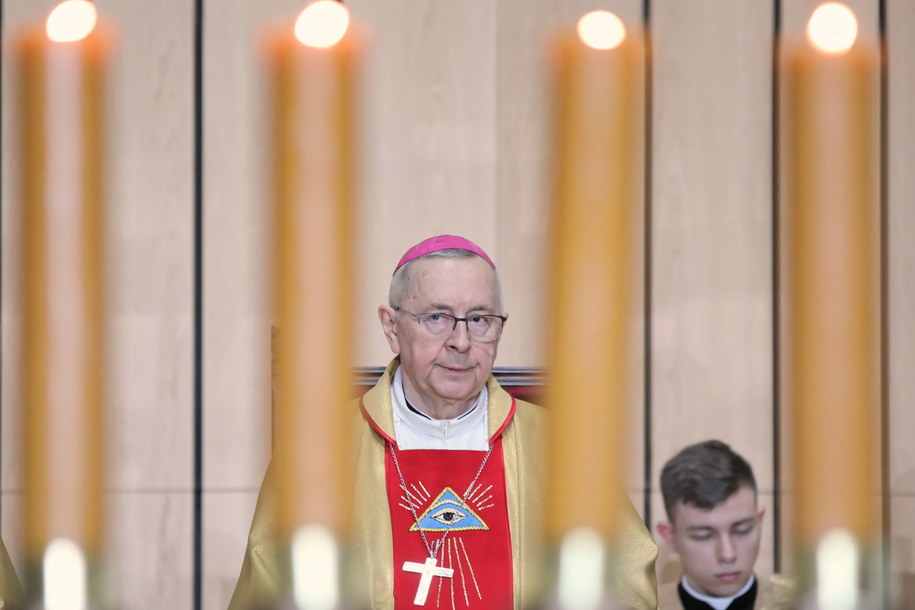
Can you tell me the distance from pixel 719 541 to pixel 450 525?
81 cm

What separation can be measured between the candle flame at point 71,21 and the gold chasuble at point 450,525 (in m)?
1.02

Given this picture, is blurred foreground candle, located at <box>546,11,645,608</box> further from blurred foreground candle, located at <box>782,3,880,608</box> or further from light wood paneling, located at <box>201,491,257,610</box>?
light wood paneling, located at <box>201,491,257,610</box>

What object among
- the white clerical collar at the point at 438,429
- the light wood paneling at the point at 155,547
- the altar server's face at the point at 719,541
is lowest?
the light wood paneling at the point at 155,547

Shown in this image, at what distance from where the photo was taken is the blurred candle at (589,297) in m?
1.91

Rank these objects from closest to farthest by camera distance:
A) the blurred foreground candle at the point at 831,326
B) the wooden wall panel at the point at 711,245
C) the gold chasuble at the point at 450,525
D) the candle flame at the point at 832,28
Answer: the blurred foreground candle at the point at 831,326 → the candle flame at the point at 832,28 → the gold chasuble at the point at 450,525 → the wooden wall panel at the point at 711,245

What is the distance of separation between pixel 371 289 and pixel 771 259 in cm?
136

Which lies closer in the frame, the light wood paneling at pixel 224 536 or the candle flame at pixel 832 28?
the candle flame at pixel 832 28

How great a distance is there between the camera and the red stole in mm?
2727

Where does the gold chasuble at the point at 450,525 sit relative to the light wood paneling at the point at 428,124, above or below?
below

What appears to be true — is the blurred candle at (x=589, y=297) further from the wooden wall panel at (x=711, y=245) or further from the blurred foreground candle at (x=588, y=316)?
the wooden wall panel at (x=711, y=245)

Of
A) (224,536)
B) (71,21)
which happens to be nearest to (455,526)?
(71,21)

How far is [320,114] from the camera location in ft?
6.46

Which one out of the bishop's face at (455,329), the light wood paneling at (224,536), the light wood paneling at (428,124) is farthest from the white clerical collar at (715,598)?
the light wood paneling at (224,536)

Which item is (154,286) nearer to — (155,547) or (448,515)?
(155,547)
